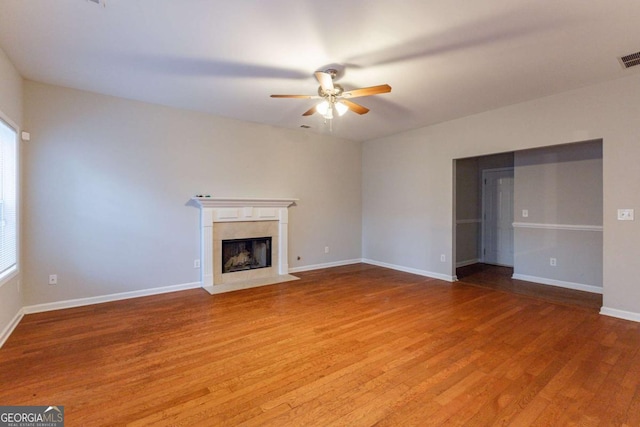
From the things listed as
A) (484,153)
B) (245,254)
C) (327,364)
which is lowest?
(327,364)

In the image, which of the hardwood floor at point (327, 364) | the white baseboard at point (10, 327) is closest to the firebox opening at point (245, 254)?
the hardwood floor at point (327, 364)

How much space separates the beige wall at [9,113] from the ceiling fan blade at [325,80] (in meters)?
2.92

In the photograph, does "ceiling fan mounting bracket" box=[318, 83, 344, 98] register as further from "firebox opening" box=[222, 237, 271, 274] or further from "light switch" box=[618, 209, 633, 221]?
"light switch" box=[618, 209, 633, 221]

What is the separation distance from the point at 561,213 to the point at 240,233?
5.17 m

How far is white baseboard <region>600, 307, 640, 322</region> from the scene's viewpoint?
3.18 m

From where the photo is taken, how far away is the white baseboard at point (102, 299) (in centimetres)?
342

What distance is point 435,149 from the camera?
511 centimetres

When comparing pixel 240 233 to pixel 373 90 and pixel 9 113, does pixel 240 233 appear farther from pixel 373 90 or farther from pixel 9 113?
pixel 373 90

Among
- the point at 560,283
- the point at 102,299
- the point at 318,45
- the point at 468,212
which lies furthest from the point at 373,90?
the point at 468,212

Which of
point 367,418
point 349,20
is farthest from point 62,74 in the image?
point 367,418

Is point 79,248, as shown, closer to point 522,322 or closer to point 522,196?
point 522,322

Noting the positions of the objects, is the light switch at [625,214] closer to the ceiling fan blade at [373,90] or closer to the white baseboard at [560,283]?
the white baseboard at [560,283]

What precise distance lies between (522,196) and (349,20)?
14.5 ft

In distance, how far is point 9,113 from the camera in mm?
2893
